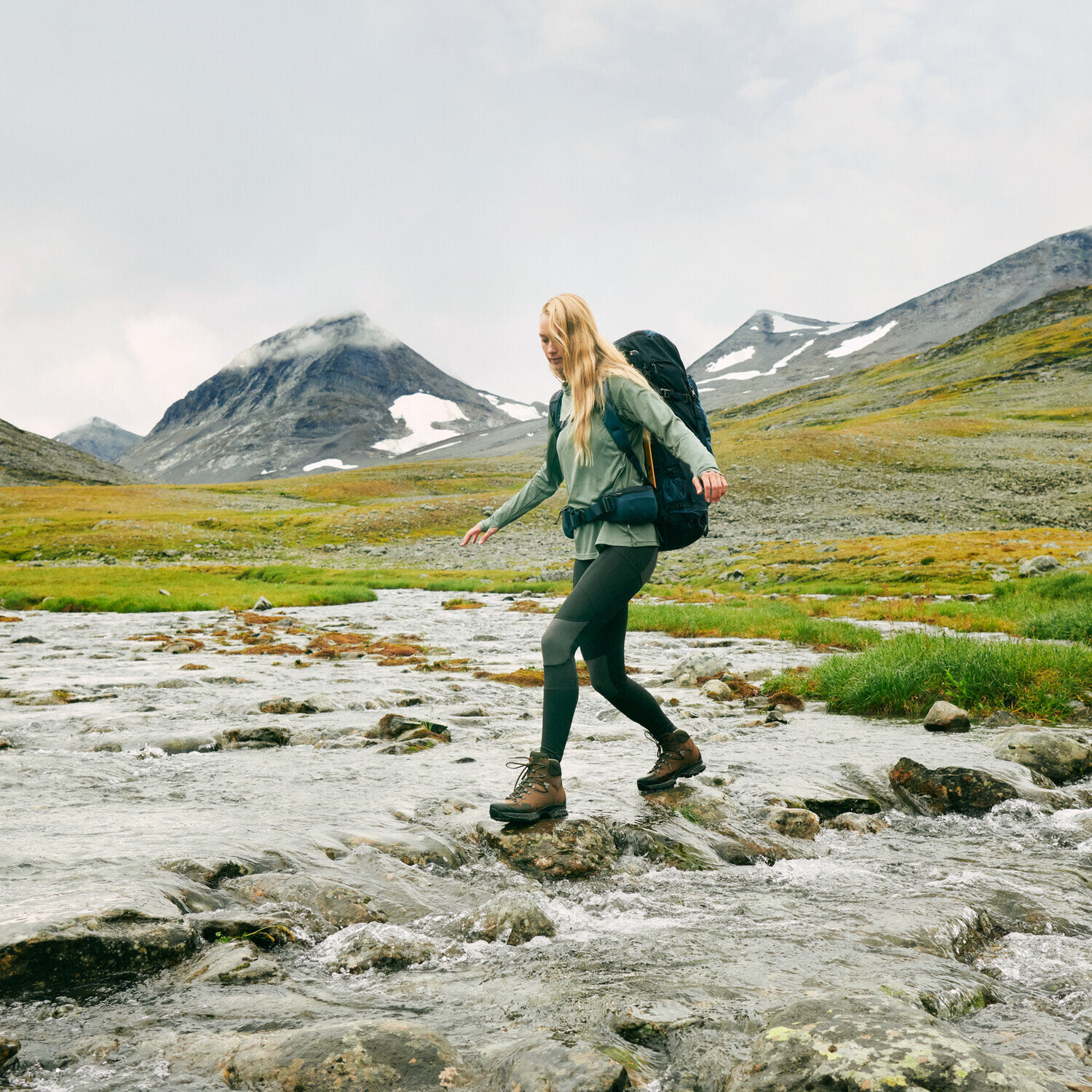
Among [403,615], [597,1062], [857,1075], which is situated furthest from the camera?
[403,615]

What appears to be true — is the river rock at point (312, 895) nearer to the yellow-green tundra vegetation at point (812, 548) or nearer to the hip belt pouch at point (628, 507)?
the hip belt pouch at point (628, 507)

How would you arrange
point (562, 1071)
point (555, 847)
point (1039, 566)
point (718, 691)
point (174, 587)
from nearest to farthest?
point (562, 1071)
point (555, 847)
point (718, 691)
point (1039, 566)
point (174, 587)

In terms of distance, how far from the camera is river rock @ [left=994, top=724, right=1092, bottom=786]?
6793 millimetres

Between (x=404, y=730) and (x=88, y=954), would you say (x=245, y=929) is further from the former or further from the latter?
(x=404, y=730)

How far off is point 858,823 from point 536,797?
2.62 meters

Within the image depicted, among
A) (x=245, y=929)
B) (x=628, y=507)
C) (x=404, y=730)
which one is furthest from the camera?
(x=404, y=730)

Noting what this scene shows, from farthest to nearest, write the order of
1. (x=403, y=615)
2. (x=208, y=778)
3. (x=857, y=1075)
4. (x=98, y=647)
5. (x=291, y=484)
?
(x=291, y=484)
(x=403, y=615)
(x=98, y=647)
(x=208, y=778)
(x=857, y=1075)

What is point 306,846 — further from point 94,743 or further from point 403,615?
point 403,615

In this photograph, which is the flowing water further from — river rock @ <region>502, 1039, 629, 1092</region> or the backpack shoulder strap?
the backpack shoulder strap

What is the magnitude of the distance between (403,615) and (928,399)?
421 ft

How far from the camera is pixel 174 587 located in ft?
108

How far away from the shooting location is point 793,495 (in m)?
60.0

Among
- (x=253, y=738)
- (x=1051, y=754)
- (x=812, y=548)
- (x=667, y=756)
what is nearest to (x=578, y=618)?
(x=667, y=756)

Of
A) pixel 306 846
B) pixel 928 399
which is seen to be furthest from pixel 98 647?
pixel 928 399
